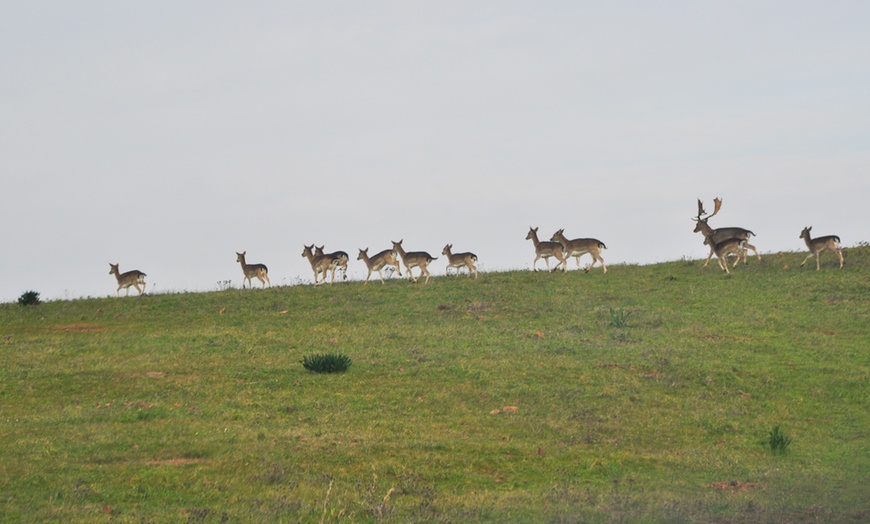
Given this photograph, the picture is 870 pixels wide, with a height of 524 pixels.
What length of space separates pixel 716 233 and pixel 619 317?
32.9ft

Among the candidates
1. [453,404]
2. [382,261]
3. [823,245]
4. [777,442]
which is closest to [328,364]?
[453,404]

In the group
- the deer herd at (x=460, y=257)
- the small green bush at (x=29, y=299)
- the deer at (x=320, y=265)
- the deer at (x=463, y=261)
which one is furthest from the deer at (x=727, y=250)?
the small green bush at (x=29, y=299)

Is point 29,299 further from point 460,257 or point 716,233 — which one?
point 716,233

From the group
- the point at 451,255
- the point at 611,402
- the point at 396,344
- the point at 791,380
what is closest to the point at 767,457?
the point at 611,402

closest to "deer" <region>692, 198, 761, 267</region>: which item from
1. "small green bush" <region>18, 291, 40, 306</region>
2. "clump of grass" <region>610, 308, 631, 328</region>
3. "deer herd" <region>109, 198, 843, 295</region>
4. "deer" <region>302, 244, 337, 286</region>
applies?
"deer herd" <region>109, 198, 843, 295</region>

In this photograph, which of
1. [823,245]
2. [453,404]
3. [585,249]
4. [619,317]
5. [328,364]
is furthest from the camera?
[585,249]

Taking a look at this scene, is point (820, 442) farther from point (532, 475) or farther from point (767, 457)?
point (532, 475)

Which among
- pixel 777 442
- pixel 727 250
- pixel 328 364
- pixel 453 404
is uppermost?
pixel 727 250

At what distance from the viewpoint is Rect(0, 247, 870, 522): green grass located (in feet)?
41.9

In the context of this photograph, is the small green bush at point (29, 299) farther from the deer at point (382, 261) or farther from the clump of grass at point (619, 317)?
the clump of grass at point (619, 317)

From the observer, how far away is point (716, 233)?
33781 millimetres

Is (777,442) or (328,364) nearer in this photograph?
(777,442)

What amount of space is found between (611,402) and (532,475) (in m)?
4.37

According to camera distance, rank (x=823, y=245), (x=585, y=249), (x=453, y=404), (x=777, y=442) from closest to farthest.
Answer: (x=777, y=442) → (x=453, y=404) → (x=823, y=245) → (x=585, y=249)
